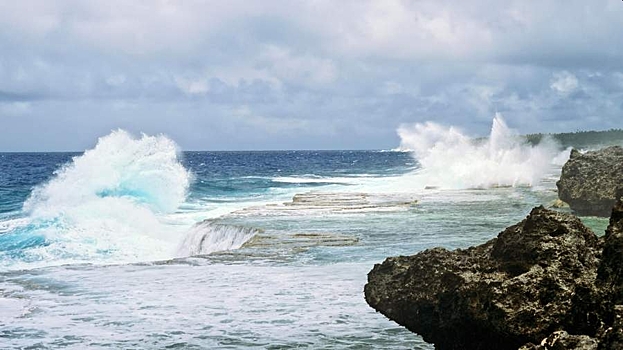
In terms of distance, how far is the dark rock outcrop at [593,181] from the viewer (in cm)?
2030

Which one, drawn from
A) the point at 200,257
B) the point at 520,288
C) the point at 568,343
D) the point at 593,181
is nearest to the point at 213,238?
the point at 200,257

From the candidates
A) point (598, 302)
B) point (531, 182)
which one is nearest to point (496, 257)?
point (598, 302)

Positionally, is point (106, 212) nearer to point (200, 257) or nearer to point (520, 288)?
point (200, 257)

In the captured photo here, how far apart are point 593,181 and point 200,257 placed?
12027 mm

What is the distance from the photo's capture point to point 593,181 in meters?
20.9

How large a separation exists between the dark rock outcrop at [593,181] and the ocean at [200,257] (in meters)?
1.29

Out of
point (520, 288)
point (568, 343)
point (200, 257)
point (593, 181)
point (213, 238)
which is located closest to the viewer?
point (568, 343)

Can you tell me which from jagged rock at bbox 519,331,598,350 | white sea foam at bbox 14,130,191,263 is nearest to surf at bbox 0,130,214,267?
white sea foam at bbox 14,130,191,263

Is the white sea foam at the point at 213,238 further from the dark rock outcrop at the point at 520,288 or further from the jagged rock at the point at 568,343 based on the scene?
the jagged rock at the point at 568,343

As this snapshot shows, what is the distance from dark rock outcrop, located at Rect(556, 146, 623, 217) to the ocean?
1.29m

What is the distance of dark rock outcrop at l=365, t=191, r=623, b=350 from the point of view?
5.11m

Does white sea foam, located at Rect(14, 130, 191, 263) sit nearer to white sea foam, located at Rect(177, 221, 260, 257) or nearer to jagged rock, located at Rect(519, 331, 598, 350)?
white sea foam, located at Rect(177, 221, 260, 257)

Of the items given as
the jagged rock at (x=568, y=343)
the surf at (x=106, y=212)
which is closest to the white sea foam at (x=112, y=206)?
the surf at (x=106, y=212)

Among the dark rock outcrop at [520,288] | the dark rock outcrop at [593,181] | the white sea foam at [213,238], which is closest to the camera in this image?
the dark rock outcrop at [520,288]
